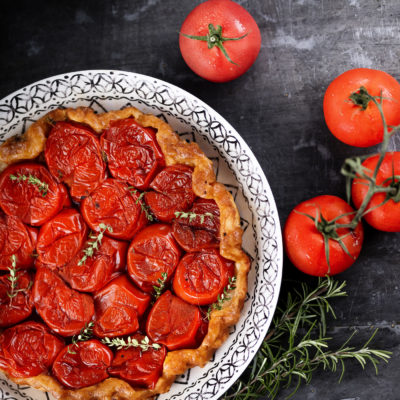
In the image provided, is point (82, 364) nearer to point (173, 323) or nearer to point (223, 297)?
point (173, 323)

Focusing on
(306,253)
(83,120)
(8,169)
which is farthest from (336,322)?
(8,169)

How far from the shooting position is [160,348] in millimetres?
2572

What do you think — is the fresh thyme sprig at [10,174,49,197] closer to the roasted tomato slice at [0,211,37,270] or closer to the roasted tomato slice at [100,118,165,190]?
the roasted tomato slice at [0,211,37,270]

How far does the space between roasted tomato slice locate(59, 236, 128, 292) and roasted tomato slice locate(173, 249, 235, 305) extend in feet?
1.21

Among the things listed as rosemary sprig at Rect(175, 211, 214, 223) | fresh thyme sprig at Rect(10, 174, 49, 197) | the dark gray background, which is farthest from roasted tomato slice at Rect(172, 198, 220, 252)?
fresh thyme sprig at Rect(10, 174, 49, 197)

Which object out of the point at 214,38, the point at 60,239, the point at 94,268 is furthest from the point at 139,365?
the point at 214,38

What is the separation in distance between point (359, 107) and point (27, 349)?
85.7 inches

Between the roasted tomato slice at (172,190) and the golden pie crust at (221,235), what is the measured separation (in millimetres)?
53

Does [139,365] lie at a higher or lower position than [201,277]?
lower

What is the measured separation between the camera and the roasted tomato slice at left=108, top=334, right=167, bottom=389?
8.43ft

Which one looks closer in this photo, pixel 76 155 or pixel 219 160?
pixel 76 155

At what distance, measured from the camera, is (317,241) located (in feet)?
8.82

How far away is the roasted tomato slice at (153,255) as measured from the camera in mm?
2604

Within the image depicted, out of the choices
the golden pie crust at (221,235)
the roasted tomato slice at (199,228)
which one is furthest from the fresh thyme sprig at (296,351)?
the roasted tomato slice at (199,228)
